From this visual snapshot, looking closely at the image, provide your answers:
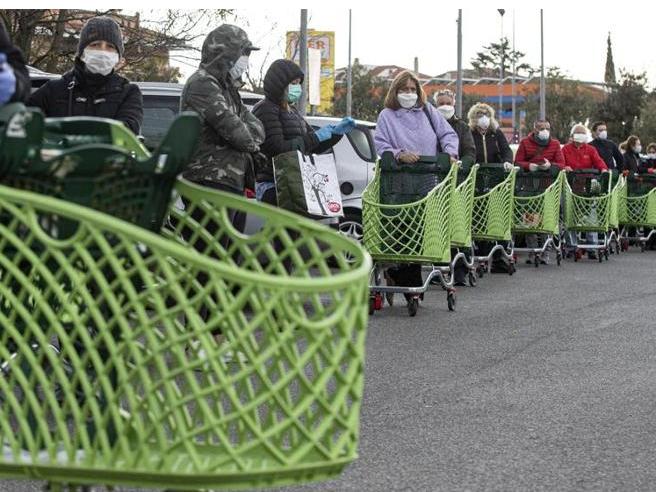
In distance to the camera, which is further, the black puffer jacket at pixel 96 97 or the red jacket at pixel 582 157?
the red jacket at pixel 582 157

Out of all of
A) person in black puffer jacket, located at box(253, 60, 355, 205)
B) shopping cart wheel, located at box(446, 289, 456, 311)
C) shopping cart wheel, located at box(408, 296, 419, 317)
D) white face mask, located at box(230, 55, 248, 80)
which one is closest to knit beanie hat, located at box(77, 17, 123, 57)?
white face mask, located at box(230, 55, 248, 80)

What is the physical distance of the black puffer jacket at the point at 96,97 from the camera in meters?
7.62

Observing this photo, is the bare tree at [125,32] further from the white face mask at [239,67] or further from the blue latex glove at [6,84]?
the blue latex glove at [6,84]

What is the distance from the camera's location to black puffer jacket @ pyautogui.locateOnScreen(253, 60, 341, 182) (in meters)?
10.0

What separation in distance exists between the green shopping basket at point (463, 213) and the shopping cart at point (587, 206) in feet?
23.0

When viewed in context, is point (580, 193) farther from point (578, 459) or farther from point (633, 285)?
point (578, 459)

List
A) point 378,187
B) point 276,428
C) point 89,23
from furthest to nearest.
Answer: point 378,187, point 89,23, point 276,428

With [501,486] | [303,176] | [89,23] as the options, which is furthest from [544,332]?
[501,486]

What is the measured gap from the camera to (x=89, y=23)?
7445 mm

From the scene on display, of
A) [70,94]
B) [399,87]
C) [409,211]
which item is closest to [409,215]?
[409,211]

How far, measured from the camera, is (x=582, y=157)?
21.3 metres

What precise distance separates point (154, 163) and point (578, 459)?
10.2 feet

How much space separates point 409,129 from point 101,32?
5.09 metres

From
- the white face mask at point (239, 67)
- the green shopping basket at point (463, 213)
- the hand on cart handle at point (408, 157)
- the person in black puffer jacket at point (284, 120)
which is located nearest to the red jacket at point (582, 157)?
the green shopping basket at point (463, 213)
